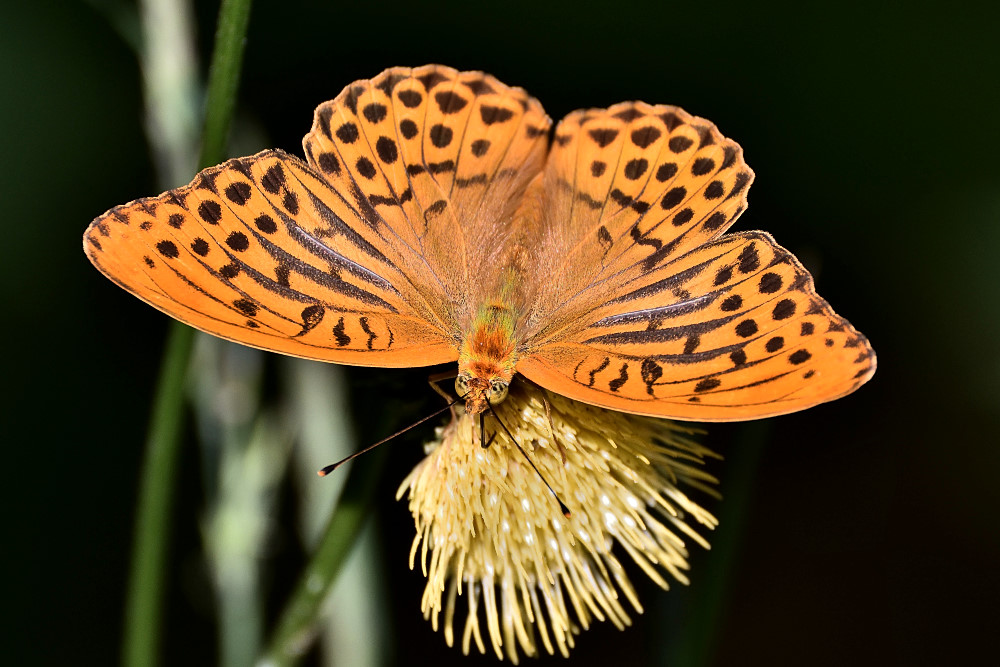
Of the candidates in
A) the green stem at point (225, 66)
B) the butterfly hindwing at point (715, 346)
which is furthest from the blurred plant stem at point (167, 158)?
the butterfly hindwing at point (715, 346)

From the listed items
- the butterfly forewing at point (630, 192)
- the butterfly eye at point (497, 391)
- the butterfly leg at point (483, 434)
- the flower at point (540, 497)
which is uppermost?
the butterfly forewing at point (630, 192)

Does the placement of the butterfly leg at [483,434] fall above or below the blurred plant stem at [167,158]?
below

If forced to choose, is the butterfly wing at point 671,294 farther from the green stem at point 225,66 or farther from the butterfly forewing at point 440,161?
the green stem at point 225,66

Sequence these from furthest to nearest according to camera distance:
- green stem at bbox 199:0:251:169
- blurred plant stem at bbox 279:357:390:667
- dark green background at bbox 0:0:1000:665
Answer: dark green background at bbox 0:0:1000:665 < blurred plant stem at bbox 279:357:390:667 < green stem at bbox 199:0:251:169

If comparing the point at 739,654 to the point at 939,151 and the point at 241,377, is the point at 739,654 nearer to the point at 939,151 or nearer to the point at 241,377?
the point at 939,151

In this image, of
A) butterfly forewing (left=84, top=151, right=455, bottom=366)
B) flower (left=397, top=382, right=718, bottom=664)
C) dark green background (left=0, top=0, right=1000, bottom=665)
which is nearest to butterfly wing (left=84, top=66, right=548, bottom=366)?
butterfly forewing (left=84, top=151, right=455, bottom=366)

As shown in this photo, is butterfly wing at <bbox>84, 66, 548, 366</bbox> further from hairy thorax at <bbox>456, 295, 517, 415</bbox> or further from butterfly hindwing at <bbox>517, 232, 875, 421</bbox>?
butterfly hindwing at <bbox>517, 232, 875, 421</bbox>

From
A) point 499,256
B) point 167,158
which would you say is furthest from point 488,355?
point 167,158
